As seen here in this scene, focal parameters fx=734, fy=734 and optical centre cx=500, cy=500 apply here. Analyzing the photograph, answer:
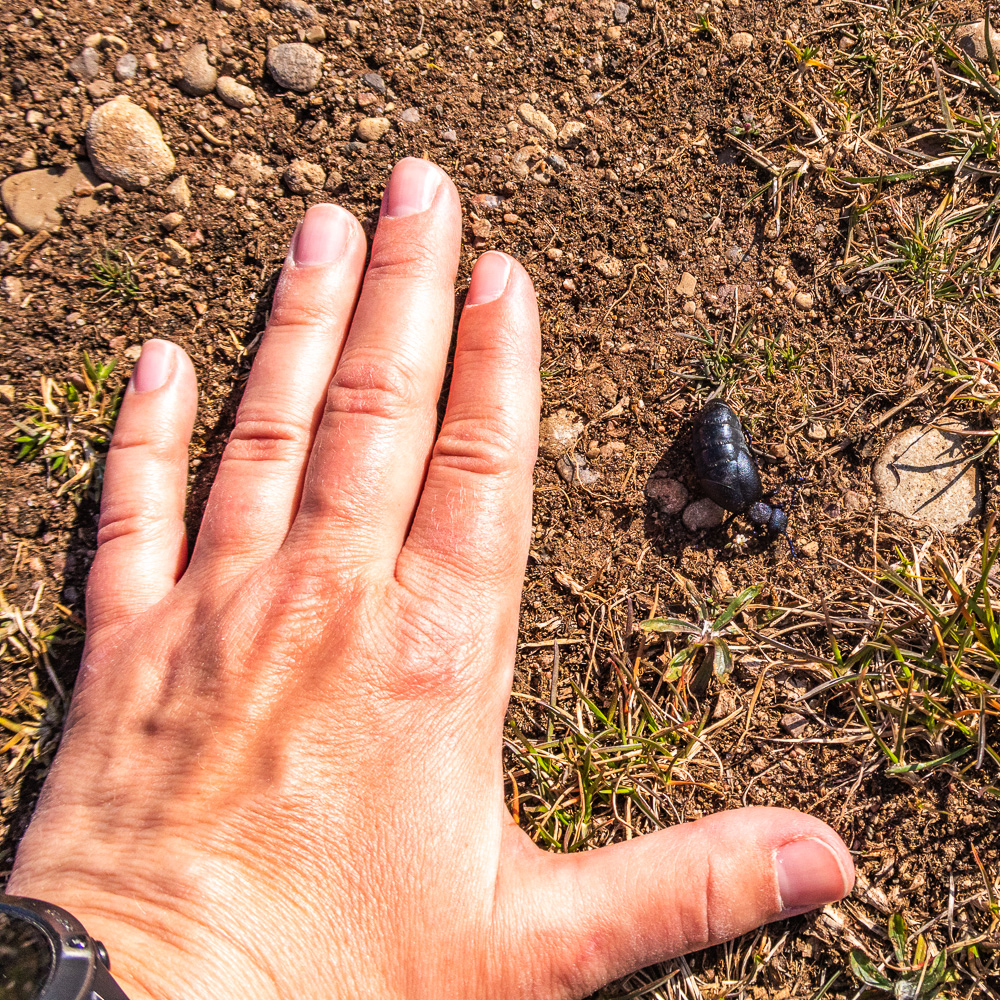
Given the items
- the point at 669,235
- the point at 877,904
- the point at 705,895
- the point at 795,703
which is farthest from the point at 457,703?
the point at 669,235

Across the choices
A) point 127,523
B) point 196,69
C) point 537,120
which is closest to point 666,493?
point 537,120

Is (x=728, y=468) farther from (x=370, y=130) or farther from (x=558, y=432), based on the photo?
(x=370, y=130)

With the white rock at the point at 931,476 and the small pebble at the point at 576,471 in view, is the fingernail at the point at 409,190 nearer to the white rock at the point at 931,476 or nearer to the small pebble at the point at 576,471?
the small pebble at the point at 576,471

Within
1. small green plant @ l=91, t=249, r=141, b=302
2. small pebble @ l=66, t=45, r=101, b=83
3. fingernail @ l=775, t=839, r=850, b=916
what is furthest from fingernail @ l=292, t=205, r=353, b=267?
fingernail @ l=775, t=839, r=850, b=916

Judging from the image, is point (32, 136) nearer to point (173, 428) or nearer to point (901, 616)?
point (173, 428)

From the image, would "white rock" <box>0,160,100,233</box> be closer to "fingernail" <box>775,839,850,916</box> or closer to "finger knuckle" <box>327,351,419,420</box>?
"finger knuckle" <box>327,351,419,420</box>

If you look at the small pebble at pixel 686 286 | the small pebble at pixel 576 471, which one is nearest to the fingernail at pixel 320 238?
the small pebble at pixel 576 471

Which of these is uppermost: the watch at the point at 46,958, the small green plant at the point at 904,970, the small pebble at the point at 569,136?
the small pebble at the point at 569,136
